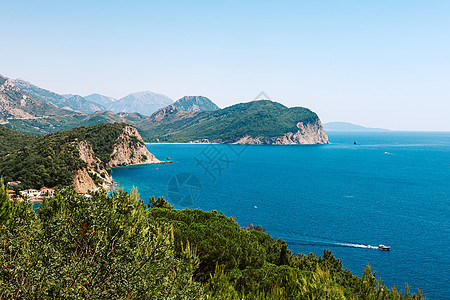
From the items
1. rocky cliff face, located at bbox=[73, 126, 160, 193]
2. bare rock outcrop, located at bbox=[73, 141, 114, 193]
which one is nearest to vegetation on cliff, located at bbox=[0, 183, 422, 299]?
bare rock outcrop, located at bbox=[73, 141, 114, 193]

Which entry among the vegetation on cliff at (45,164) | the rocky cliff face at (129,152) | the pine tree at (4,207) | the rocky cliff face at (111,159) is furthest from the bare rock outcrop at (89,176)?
the pine tree at (4,207)

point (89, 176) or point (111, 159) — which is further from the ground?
point (111, 159)

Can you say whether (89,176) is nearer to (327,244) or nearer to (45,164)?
(45,164)

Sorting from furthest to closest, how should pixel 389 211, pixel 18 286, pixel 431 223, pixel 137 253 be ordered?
1. pixel 389 211
2. pixel 431 223
3. pixel 137 253
4. pixel 18 286

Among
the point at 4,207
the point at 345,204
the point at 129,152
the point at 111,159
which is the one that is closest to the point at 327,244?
the point at 345,204

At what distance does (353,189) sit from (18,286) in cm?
11077

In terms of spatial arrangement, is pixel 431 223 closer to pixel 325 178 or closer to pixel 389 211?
pixel 389 211

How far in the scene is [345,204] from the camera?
289 feet

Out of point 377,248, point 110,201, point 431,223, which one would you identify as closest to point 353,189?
point 431,223

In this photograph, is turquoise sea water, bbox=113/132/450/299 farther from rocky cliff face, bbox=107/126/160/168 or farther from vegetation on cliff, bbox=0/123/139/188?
vegetation on cliff, bbox=0/123/139/188

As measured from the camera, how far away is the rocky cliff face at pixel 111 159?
10456 cm

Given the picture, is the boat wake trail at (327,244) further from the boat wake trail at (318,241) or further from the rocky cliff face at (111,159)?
the rocky cliff face at (111,159)

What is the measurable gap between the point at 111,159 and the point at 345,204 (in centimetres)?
12248

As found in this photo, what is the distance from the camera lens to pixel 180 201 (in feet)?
299
